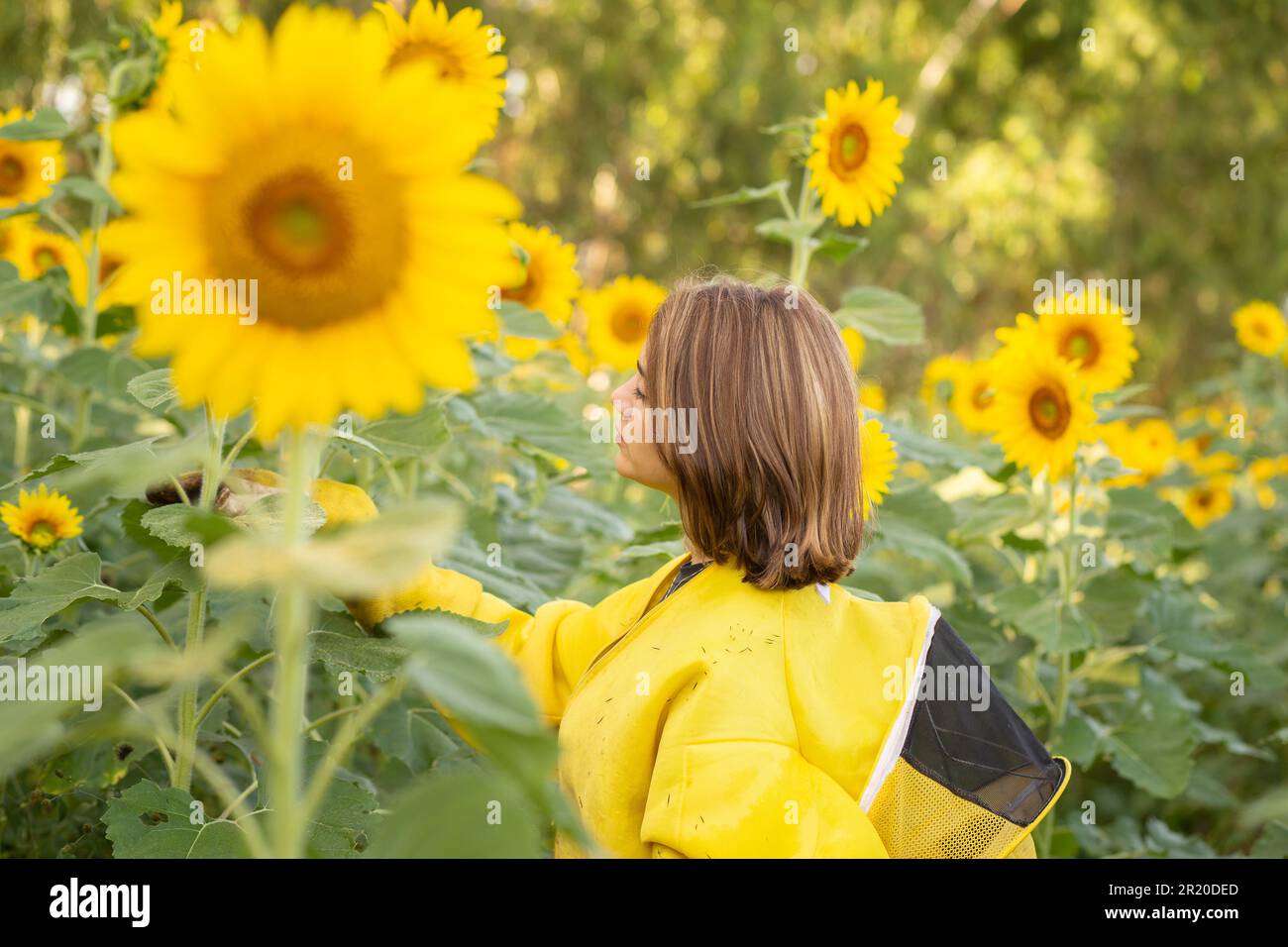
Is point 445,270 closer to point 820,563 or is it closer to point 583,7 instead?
point 820,563

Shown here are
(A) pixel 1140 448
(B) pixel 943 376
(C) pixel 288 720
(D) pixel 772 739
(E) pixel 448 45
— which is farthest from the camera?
(B) pixel 943 376

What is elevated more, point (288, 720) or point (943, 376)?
point (943, 376)

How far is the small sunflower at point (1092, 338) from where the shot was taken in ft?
8.39

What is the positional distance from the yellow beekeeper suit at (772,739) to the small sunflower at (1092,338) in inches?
45.8

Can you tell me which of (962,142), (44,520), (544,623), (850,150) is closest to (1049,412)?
(850,150)

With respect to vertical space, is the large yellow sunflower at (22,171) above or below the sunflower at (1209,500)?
above

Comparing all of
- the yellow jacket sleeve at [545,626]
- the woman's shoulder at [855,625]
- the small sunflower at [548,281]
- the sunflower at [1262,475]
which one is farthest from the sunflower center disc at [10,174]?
the sunflower at [1262,475]

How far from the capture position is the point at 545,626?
A: 5.91 feet

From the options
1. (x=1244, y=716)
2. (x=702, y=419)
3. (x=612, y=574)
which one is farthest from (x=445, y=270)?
(x=1244, y=716)

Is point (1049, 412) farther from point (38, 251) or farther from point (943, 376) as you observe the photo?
point (38, 251)

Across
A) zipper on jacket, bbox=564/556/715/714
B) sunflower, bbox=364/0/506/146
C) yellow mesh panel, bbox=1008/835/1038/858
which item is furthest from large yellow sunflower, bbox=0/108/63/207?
yellow mesh panel, bbox=1008/835/1038/858

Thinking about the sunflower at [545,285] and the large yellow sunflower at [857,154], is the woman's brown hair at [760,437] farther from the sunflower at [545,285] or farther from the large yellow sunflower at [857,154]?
the sunflower at [545,285]

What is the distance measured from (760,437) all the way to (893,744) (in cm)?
40
